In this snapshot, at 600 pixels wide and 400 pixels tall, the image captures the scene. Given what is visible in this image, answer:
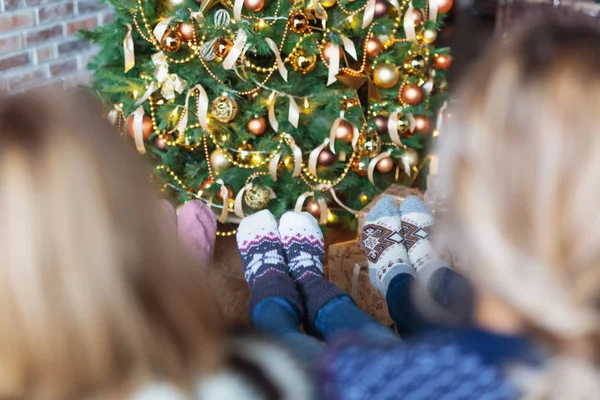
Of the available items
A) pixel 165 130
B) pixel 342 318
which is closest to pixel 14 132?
pixel 342 318

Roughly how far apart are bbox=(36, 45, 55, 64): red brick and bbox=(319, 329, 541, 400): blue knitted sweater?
1.75 meters

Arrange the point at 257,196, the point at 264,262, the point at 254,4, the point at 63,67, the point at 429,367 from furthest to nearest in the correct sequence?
the point at 63,67 < the point at 257,196 < the point at 254,4 < the point at 264,262 < the point at 429,367

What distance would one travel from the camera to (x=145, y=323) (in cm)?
72

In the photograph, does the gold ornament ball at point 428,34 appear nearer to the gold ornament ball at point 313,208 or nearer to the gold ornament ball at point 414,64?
the gold ornament ball at point 414,64

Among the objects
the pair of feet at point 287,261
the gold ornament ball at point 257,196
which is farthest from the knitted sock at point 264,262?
the gold ornament ball at point 257,196

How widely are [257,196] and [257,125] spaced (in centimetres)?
21

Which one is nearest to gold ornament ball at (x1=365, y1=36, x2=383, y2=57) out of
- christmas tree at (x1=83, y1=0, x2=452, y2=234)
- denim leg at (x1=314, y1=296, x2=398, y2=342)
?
christmas tree at (x1=83, y1=0, x2=452, y2=234)

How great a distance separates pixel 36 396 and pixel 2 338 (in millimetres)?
69

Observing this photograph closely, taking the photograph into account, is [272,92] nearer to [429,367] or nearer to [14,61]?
[14,61]

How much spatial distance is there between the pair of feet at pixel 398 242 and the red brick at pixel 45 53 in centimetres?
122

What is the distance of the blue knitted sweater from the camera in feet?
2.55

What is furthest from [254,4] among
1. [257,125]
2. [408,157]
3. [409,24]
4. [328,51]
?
[408,157]

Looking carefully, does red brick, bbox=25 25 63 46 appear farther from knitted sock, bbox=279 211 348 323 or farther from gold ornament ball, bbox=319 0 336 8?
knitted sock, bbox=279 211 348 323

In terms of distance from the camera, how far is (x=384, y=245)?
166cm
